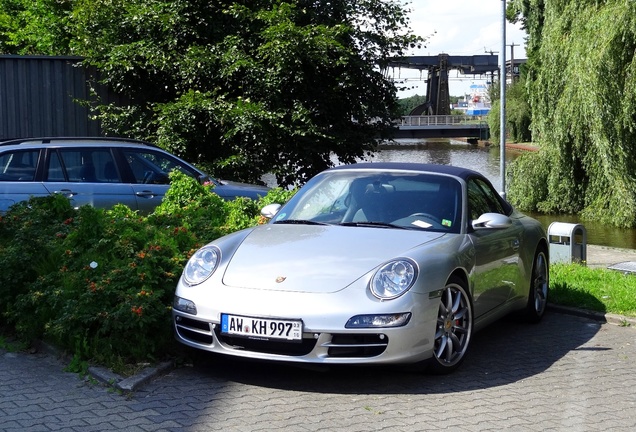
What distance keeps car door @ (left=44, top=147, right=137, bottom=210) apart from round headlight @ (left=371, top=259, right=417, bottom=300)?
20.6ft

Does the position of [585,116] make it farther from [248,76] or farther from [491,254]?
[491,254]

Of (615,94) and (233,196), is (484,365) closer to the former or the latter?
(233,196)

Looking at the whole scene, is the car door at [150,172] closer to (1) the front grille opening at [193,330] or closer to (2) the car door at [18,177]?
(2) the car door at [18,177]

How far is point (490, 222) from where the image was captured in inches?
288

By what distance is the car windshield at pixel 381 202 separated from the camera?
7.32m

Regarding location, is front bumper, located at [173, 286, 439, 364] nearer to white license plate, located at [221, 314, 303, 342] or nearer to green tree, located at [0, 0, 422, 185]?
white license plate, located at [221, 314, 303, 342]

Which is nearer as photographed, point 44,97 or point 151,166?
point 151,166

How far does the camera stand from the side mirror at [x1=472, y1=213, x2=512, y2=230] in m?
7.31

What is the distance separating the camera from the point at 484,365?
709 centimetres

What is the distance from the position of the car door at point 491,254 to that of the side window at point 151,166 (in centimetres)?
518

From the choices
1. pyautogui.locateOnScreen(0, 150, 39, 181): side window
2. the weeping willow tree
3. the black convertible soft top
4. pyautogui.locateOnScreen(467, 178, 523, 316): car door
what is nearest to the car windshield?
the black convertible soft top

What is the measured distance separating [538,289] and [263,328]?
12.4 feet

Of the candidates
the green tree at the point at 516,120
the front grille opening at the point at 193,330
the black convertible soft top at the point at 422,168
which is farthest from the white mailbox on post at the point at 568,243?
the green tree at the point at 516,120

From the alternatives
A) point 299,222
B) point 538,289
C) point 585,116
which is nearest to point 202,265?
point 299,222
